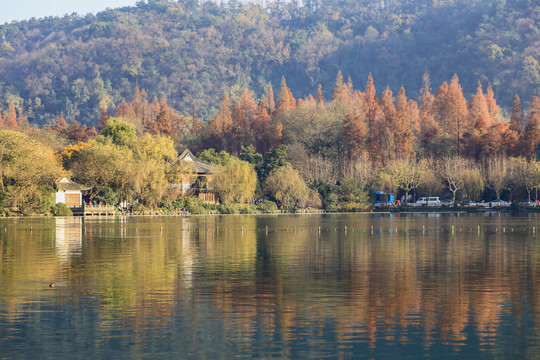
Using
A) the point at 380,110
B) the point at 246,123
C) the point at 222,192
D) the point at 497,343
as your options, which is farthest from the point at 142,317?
the point at 246,123

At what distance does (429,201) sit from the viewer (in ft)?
355

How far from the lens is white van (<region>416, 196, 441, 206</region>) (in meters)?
106

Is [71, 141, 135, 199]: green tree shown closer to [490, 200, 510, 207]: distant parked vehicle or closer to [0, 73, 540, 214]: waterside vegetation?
[0, 73, 540, 214]: waterside vegetation

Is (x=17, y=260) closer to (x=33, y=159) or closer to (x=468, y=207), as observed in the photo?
(x=33, y=159)

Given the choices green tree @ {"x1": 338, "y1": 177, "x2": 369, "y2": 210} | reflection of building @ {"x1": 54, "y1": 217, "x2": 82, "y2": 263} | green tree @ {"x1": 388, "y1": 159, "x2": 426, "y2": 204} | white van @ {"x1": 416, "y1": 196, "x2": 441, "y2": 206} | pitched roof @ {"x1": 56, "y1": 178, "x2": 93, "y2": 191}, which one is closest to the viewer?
reflection of building @ {"x1": 54, "y1": 217, "x2": 82, "y2": 263}

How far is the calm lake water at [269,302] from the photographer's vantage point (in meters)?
15.9

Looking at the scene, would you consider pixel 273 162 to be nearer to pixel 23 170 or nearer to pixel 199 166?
pixel 199 166

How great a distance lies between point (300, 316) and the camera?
18.9 meters

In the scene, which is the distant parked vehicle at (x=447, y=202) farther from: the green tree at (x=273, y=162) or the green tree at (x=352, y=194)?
the green tree at (x=273, y=162)

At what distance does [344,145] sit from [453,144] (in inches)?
670

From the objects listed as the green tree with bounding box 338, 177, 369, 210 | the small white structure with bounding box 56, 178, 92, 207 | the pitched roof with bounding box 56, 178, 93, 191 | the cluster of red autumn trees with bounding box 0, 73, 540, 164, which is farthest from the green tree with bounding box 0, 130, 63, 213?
the cluster of red autumn trees with bounding box 0, 73, 540, 164

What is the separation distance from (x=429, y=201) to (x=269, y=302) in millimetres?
90158

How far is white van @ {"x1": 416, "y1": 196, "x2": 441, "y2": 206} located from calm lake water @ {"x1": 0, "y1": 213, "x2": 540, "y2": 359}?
6736 centimetres

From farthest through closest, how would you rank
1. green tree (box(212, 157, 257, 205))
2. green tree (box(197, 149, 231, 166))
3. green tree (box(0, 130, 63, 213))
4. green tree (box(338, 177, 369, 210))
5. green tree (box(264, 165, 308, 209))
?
green tree (box(197, 149, 231, 166)) → green tree (box(338, 177, 369, 210)) → green tree (box(264, 165, 308, 209)) → green tree (box(212, 157, 257, 205)) → green tree (box(0, 130, 63, 213))
